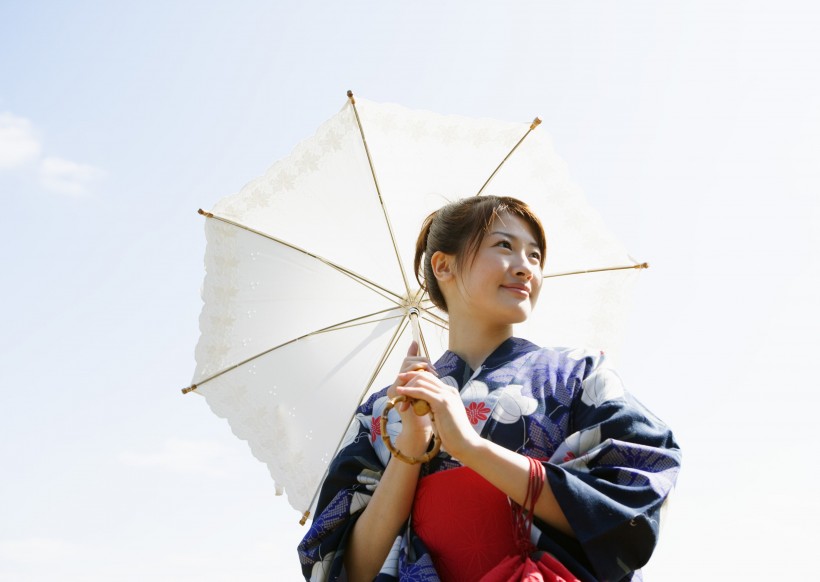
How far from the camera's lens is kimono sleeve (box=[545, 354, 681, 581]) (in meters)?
2.08

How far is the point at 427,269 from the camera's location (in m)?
3.20

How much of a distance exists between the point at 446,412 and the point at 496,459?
0.18m

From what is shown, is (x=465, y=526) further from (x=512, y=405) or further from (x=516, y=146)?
(x=516, y=146)

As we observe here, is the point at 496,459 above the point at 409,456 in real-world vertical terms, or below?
below

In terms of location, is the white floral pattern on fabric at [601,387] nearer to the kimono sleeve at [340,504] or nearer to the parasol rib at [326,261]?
the kimono sleeve at [340,504]

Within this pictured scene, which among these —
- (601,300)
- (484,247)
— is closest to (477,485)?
(484,247)

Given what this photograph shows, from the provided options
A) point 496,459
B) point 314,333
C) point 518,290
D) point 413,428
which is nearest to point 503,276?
point 518,290

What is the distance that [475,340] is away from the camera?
2.85m

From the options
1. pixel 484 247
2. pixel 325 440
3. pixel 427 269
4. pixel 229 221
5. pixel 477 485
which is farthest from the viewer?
pixel 229 221

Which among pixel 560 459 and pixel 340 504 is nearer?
pixel 560 459

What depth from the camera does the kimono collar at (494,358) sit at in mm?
2676

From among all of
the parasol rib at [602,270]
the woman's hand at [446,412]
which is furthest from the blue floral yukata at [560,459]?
the parasol rib at [602,270]

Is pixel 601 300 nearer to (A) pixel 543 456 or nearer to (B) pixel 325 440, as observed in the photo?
(B) pixel 325 440

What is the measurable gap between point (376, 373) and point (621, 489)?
1.98m
